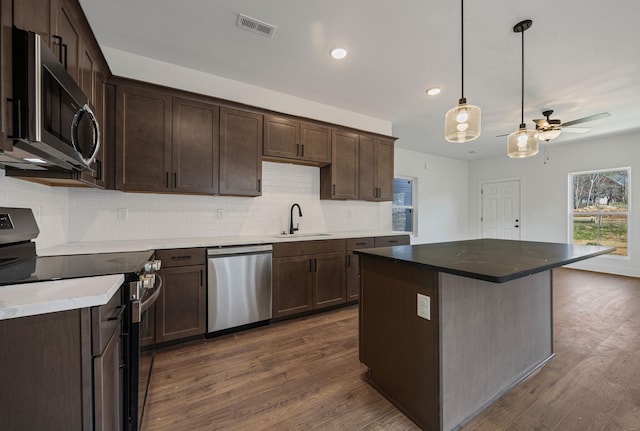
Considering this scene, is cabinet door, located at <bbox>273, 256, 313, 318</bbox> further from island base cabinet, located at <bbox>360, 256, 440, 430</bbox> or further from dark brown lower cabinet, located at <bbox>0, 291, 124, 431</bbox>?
dark brown lower cabinet, located at <bbox>0, 291, 124, 431</bbox>

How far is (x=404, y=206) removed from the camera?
21.0 feet

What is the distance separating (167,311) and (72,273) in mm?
1284

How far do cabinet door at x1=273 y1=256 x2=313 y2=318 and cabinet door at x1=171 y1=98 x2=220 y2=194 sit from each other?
109cm

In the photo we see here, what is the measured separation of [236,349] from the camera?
2447mm

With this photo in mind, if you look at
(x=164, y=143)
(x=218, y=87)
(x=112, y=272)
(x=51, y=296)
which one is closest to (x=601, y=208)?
(x=218, y=87)

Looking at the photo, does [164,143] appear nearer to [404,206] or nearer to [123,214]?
[123,214]

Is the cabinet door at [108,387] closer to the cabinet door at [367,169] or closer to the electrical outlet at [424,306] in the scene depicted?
the electrical outlet at [424,306]

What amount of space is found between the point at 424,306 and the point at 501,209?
267 inches

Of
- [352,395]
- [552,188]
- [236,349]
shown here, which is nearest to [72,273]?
[236,349]

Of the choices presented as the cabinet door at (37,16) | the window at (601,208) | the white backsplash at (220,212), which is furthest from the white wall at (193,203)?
the window at (601,208)

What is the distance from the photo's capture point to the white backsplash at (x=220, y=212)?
2.59 meters

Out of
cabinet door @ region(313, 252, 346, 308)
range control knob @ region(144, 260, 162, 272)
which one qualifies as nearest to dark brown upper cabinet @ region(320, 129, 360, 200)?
cabinet door @ region(313, 252, 346, 308)

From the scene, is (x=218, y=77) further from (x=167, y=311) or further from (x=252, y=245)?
(x=167, y=311)

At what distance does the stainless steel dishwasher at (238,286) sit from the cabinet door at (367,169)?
1754 mm
